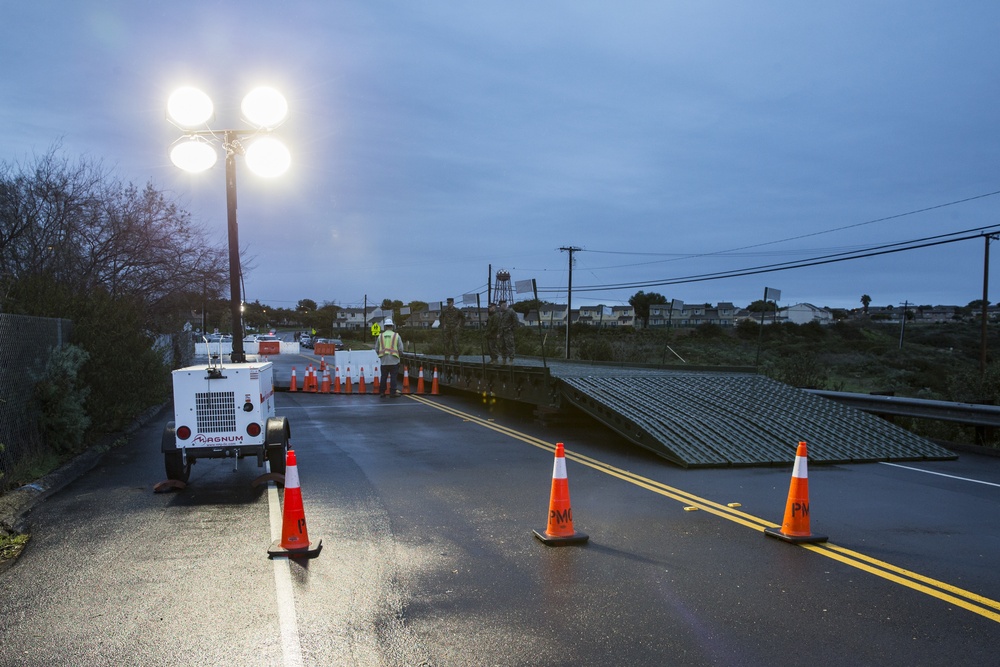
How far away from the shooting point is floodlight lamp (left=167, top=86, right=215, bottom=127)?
10.7m

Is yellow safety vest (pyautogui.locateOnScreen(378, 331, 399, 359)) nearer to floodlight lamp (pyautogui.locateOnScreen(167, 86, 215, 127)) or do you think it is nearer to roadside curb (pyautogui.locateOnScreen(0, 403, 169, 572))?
roadside curb (pyautogui.locateOnScreen(0, 403, 169, 572))

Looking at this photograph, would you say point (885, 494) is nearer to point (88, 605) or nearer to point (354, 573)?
point (354, 573)

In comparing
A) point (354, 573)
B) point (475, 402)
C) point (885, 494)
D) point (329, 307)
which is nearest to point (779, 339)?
point (475, 402)

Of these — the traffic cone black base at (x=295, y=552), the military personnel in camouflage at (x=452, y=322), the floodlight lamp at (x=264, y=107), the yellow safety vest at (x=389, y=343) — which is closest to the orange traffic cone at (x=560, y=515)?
the traffic cone black base at (x=295, y=552)

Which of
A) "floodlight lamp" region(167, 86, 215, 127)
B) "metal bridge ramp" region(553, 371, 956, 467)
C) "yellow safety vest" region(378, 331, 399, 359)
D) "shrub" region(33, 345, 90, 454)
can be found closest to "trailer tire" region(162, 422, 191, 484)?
"shrub" region(33, 345, 90, 454)

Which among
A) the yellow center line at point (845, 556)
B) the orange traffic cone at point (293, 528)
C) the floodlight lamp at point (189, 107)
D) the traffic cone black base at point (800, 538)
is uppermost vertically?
the floodlight lamp at point (189, 107)

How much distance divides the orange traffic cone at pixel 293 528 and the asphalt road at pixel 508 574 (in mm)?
170

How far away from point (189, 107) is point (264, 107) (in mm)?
1115

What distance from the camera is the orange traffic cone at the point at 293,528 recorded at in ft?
19.9

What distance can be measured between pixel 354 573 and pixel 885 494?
6.40m

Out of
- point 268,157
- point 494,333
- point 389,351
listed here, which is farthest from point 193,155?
point 389,351

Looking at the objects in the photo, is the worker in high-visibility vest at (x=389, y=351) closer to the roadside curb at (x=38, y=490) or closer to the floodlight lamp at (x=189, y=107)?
the roadside curb at (x=38, y=490)

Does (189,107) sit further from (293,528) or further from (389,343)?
(389,343)

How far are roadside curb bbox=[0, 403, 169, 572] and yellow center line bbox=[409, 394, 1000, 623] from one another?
260 inches
